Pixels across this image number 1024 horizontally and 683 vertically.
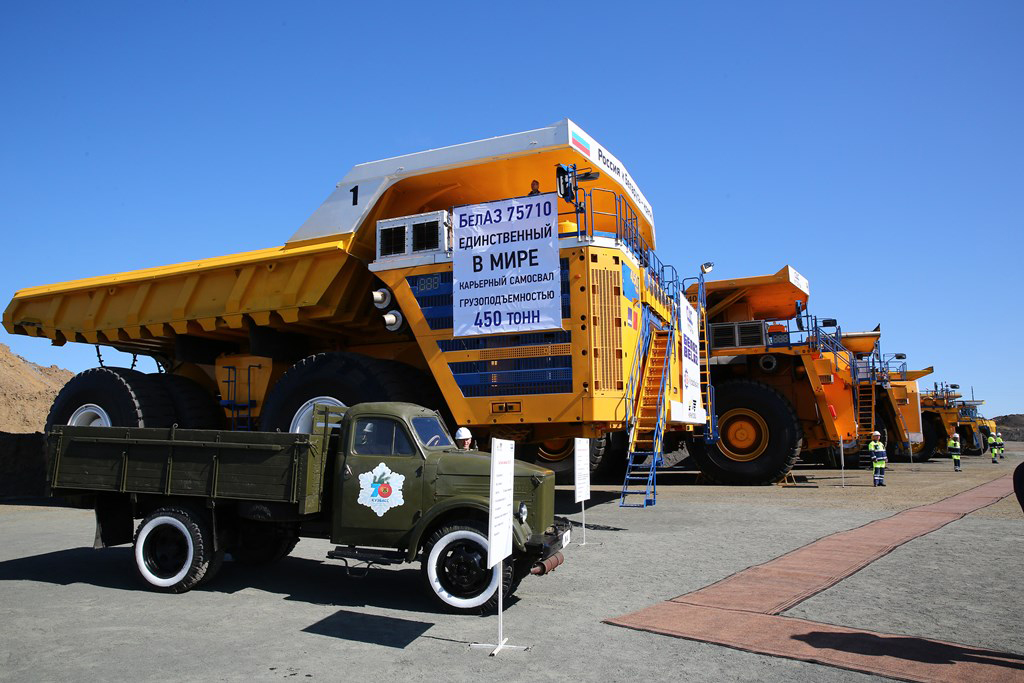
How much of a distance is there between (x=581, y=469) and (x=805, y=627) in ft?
13.9

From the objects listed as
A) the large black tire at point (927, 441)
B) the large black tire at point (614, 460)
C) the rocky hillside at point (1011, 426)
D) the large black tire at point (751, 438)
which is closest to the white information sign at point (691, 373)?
the large black tire at point (751, 438)

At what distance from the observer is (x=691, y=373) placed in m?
13.3

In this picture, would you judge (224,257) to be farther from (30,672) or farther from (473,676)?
(473,676)

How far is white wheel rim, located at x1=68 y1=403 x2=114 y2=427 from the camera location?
12.7 metres

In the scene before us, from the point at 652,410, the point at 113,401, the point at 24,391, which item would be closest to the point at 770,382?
the point at 652,410

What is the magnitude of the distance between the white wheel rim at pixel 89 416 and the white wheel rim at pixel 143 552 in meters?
6.68

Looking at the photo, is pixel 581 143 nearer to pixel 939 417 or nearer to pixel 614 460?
pixel 614 460

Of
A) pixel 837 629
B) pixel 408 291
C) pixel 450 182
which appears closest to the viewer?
pixel 837 629

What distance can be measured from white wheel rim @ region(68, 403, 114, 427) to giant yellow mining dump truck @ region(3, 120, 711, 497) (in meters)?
0.05

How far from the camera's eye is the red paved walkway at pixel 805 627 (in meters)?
4.45

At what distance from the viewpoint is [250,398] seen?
12.8 meters

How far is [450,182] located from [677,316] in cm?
475

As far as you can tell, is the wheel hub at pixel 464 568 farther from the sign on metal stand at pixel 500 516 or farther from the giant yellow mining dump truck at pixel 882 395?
the giant yellow mining dump truck at pixel 882 395

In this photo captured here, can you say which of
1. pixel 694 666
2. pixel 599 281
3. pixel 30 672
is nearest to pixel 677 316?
pixel 599 281
